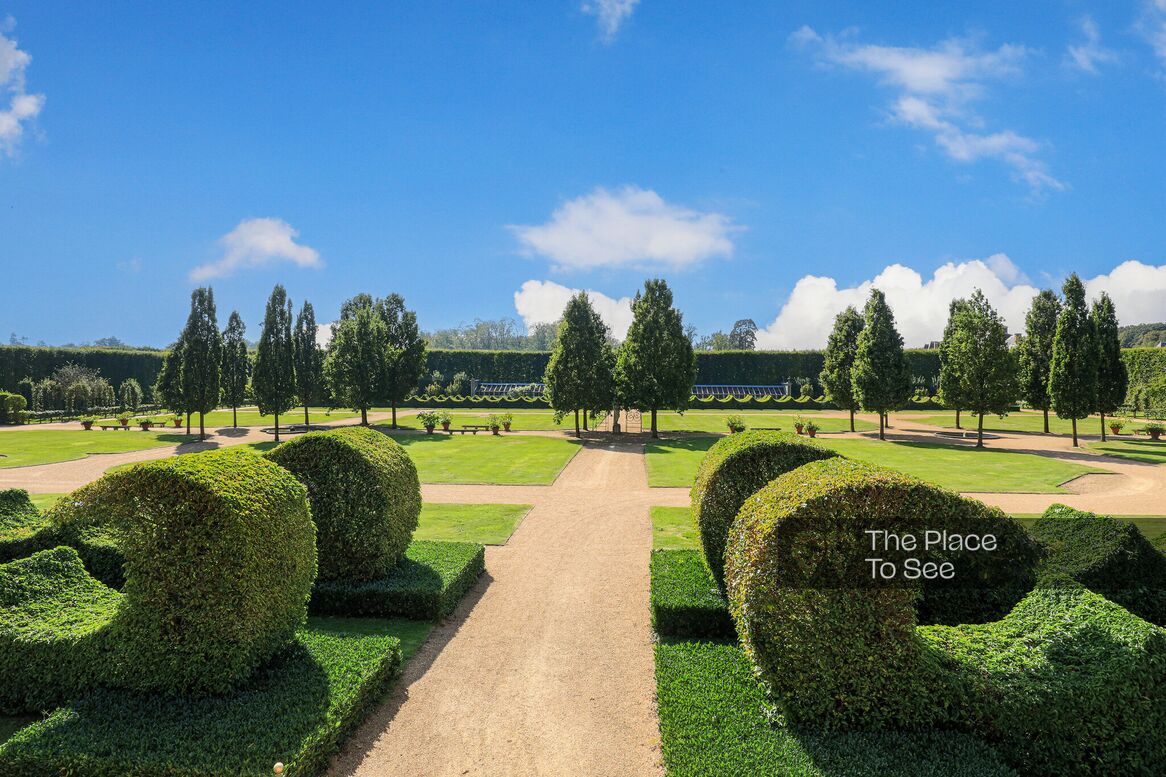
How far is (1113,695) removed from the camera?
18.7 feet

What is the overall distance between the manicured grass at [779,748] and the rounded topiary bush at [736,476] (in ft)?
9.58

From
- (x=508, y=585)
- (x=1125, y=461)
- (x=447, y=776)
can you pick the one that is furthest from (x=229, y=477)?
(x=1125, y=461)

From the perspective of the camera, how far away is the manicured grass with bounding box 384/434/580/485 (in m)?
22.7

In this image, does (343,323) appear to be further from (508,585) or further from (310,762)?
(310,762)

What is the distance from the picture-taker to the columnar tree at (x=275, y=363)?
123ft

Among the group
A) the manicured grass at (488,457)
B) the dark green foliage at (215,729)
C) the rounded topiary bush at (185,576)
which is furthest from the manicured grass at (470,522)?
the rounded topiary bush at (185,576)

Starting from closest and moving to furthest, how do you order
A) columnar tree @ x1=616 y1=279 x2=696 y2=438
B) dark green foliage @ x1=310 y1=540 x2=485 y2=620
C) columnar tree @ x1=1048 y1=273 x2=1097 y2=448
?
dark green foliage @ x1=310 y1=540 x2=485 y2=620 → columnar tree @ x1=1048 y1=273 x2=1097 y2=448 → columnar tree @ x1=616 y1=279 x2=696 y2=438

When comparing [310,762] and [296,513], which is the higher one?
[296,513]

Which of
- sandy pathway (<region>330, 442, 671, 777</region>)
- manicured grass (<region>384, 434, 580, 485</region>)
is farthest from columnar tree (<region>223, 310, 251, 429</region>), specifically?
sandy pathway (<region>330, 442, 671, 777</region>)

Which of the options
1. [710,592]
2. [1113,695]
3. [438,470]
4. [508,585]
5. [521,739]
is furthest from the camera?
[438,470]

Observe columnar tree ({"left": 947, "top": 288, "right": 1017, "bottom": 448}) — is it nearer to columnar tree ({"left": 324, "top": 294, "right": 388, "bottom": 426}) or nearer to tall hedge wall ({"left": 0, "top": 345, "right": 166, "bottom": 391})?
columnar tree ({"left": 324, "top": 294, "right": 388, "bottom": 426})

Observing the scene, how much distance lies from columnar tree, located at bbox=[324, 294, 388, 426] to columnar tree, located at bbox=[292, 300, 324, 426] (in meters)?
3.68

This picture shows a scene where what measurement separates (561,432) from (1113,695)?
111 feet

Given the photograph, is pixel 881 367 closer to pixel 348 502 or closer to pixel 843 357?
pixel 843 357
